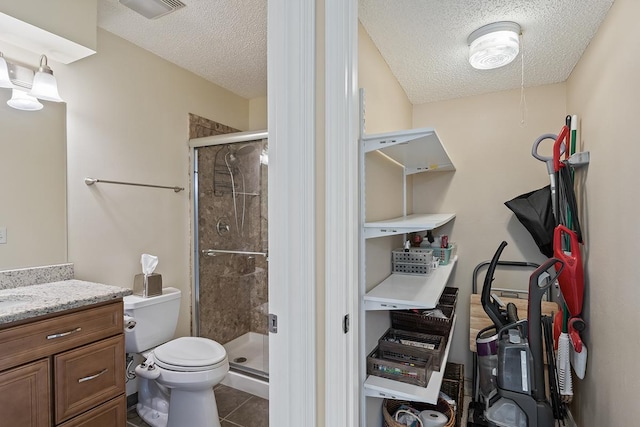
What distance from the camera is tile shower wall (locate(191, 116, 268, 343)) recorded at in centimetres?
261

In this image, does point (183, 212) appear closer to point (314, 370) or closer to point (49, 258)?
point (49, 258)

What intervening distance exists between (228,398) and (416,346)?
5.04 ft

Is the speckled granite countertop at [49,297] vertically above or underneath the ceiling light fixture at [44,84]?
underneath

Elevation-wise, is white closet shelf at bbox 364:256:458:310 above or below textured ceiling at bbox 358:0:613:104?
below

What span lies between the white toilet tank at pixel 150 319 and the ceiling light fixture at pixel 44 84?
1175 millimetres

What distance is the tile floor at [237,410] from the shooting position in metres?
1.98

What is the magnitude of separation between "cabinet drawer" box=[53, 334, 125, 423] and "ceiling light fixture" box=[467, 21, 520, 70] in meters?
2.38

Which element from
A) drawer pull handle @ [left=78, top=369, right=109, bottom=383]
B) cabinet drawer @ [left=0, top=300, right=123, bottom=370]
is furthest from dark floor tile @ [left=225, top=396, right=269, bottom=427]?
cabinet drawer @ [left=0, top=300, right=123, bottom=370]

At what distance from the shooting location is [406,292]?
1368 mm

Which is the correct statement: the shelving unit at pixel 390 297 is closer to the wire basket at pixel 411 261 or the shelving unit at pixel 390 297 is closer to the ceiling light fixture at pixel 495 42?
the wire basket at pixel 411 261

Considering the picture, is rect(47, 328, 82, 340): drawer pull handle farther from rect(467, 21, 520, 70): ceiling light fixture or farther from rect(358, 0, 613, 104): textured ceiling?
rect(467, 21, 520, 70): ceiling light fixture

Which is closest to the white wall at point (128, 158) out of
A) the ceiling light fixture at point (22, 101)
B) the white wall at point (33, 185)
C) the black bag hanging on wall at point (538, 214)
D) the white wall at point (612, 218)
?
the white wall at point (33, 185)

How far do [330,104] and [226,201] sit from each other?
77.9 inches

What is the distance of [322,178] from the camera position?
0.99m
